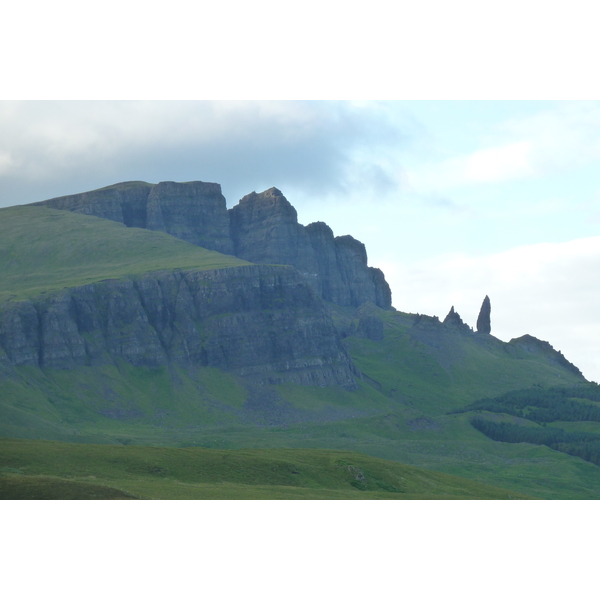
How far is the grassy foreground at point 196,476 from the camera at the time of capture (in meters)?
109

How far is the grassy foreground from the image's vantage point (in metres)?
109

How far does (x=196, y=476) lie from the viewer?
136 meters

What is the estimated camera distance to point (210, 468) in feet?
461

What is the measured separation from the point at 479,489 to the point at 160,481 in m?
78.1

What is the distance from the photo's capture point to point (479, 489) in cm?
17512

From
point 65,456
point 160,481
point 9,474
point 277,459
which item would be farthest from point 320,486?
point 9,474

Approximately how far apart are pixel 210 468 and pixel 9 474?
38.4 m

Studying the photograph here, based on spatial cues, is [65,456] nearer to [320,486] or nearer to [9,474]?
[9,474]
